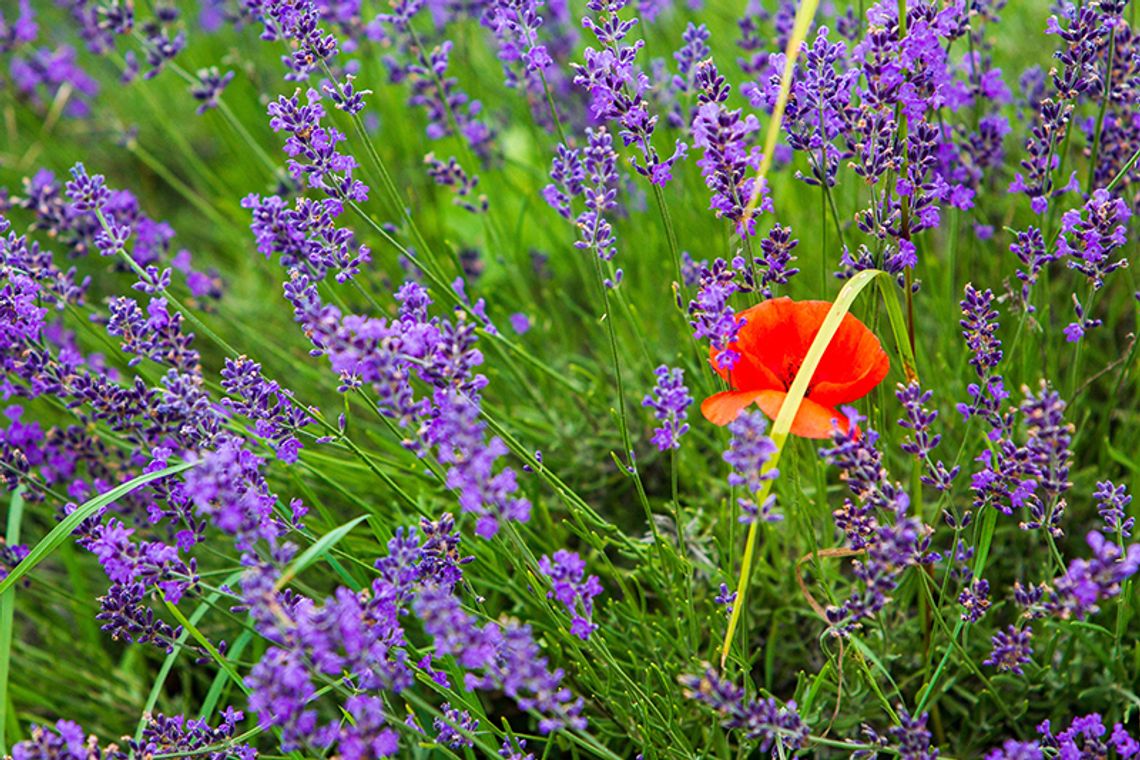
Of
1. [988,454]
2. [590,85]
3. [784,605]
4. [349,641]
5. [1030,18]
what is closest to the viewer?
[349,641]

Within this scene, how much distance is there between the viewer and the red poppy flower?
5.09 feet

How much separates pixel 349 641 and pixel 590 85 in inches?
36.4

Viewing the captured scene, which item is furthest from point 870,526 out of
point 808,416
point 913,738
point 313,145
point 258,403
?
point 313,145

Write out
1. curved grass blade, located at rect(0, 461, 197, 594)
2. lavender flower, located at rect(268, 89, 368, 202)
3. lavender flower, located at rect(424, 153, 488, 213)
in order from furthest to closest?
lavender flower, located at rect(424, 153, 488, 213) → lavender flower, located at rect(268, 89, 368, 202) → curved grass blade, located at rect(0, 461, 197, 594)

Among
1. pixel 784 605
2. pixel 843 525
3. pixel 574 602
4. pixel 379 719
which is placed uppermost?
pixel 784 605

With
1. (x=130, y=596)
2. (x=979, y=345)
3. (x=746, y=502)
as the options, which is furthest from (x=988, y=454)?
(x=130, y=596)

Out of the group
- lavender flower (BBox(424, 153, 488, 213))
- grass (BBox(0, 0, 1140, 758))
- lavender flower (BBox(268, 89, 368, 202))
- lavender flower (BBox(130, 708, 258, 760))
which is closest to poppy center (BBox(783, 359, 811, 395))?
grass (BBox(0, 0, 1140, 758))

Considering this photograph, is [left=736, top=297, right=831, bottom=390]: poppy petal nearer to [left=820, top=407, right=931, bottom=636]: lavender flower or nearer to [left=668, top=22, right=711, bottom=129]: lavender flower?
[left=820, top=407, right=931, bottom=636]: lavender flower

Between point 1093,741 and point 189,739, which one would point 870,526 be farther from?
point 189,739

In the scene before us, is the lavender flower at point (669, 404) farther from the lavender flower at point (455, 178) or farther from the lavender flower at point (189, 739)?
the lavender flower at point (455, 178)

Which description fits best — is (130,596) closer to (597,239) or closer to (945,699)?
(597,239)

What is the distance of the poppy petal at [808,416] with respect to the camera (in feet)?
4.91

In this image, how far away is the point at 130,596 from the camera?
5.54 feet

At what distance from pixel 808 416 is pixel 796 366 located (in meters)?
0.32
